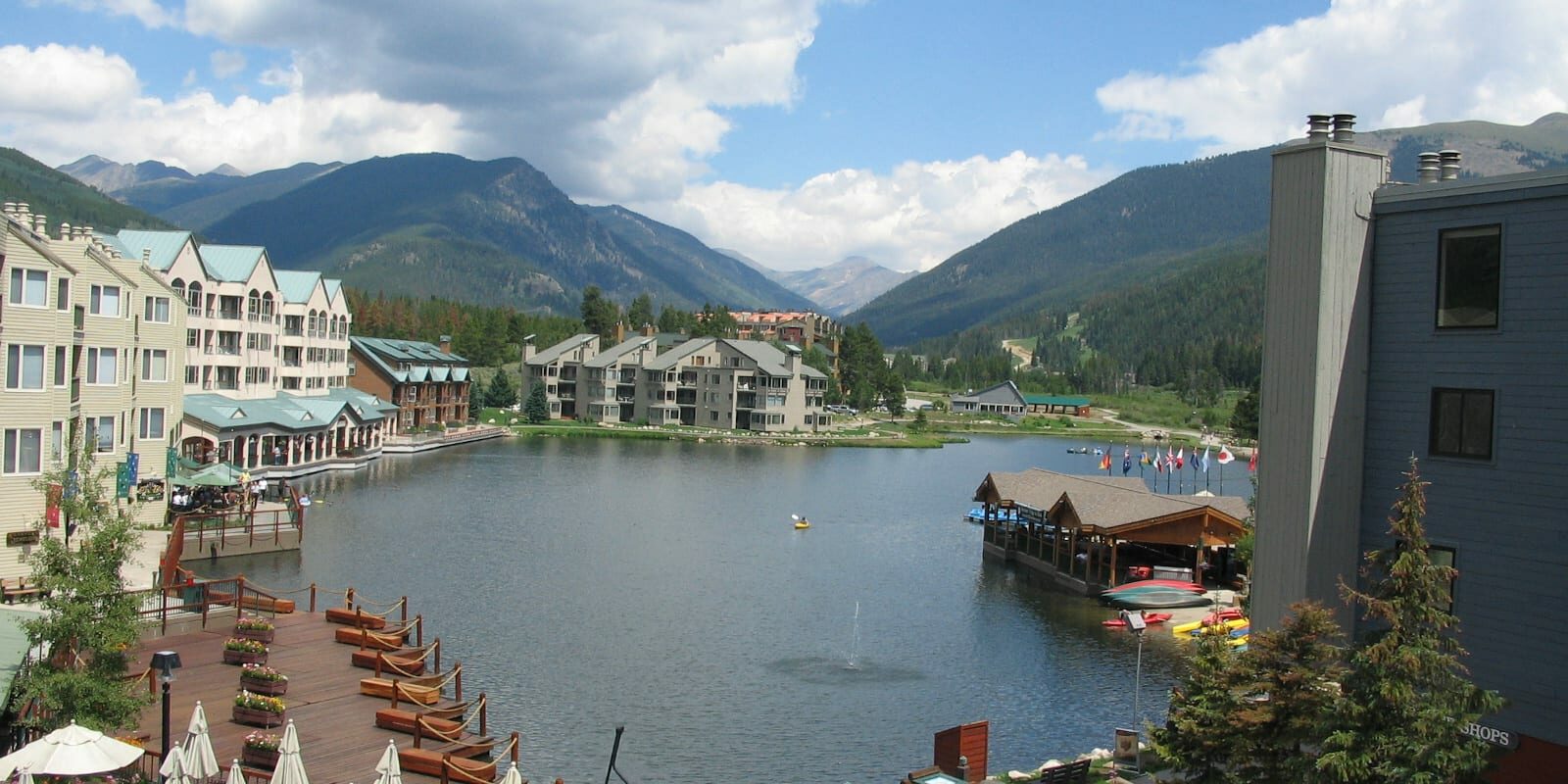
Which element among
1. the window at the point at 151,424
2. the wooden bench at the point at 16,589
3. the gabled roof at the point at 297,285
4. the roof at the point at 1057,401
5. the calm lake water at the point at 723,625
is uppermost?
the gabled roof at the point at 297,285

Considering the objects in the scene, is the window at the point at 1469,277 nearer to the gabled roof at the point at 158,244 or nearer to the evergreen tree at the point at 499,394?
the gabled roof at the point at 158,244

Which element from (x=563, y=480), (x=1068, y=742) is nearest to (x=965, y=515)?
(x=563, y=480)

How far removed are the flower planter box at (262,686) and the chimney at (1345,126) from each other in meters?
19.7

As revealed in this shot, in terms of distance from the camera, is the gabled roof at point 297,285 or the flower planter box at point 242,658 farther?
the gabled roof at point 297,285

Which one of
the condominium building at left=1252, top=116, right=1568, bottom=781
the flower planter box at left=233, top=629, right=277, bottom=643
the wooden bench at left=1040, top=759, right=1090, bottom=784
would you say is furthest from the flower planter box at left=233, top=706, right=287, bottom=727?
the condominium building at left=1252, top=116, right=1568, bottom=781

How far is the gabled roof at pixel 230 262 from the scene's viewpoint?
2837 inches

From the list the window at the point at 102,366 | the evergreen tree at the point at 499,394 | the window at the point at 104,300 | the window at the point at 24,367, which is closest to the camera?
the window at the point at 24,367

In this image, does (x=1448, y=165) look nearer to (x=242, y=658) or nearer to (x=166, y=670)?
(x=166, y=670)

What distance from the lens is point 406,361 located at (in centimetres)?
9838

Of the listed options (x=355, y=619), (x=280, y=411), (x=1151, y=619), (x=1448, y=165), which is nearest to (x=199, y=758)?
(x=355, y=619)

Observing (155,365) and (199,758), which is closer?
(199,758)

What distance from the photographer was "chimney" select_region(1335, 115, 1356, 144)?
52.4 ft

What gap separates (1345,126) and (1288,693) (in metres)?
7.72

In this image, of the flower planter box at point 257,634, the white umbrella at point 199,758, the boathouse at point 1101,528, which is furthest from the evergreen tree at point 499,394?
the white umbrella at point 199,758
